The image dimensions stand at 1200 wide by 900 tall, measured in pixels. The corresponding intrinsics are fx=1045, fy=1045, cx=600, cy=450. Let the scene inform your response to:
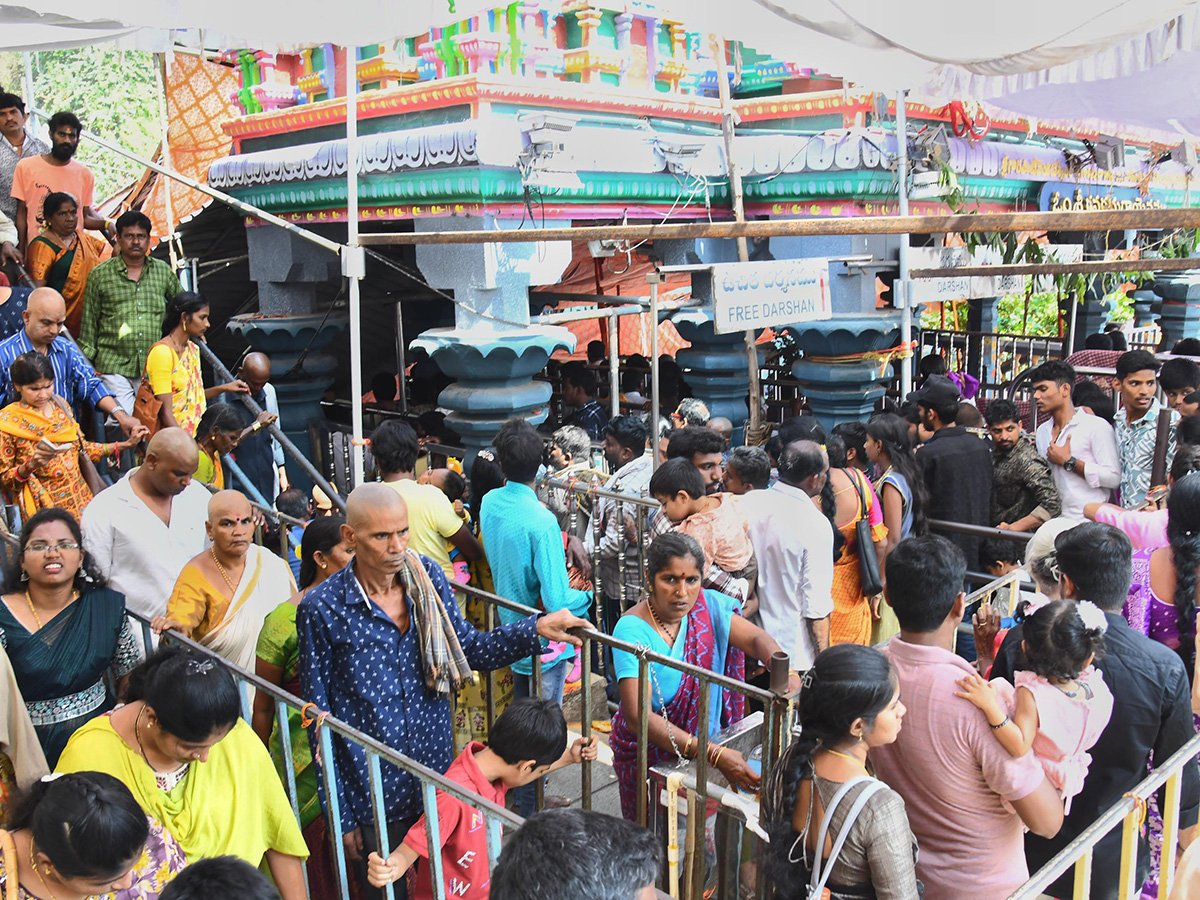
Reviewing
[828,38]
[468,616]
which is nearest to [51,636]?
[468,616]

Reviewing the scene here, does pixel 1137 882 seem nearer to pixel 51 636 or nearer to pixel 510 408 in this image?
pixel 51 636

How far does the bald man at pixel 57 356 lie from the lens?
16.0 feet

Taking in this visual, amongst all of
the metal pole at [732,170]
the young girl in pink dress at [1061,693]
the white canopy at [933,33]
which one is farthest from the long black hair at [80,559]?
A: the metal pole at [732,170]

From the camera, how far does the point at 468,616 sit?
4312 mm

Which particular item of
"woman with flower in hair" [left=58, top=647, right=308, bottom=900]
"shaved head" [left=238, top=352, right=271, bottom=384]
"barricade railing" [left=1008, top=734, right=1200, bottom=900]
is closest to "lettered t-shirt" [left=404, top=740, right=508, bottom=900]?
"woman with flower in hair" [left=58, top=647, right=308, bottom=900]

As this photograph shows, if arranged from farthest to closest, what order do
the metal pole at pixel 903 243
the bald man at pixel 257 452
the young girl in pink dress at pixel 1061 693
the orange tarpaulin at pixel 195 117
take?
1. the orange tarpaulin at pixel 195 117
2. the metal pole at pixel 903 243
3. the bald man at pixel 257 452
4. the young girl in pink dress at pixel 1061 693

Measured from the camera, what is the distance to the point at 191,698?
248cm

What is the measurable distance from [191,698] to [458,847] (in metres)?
0.79

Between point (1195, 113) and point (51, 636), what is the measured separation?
3.97 meters

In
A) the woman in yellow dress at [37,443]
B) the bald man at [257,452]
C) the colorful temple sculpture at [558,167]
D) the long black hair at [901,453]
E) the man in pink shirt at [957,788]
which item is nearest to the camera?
the man in pink shirt at [957,788]

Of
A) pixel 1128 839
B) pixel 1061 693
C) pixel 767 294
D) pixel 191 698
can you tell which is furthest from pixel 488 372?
pixel 1128 839

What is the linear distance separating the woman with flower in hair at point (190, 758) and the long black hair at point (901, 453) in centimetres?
326

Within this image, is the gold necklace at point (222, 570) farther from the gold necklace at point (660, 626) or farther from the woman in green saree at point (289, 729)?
the gold necklace at point (660, 626)

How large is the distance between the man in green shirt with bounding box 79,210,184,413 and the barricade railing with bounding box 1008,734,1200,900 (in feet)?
17.3
